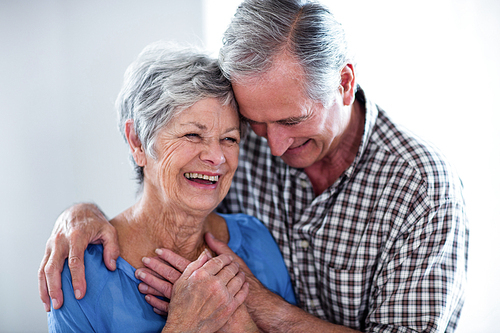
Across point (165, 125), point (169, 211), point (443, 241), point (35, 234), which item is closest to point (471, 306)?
point (443, 241)

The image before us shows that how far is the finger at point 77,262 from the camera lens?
1368mm

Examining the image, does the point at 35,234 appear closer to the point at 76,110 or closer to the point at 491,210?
the point at 76,110

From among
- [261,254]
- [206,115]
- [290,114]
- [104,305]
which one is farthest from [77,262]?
[290,114]

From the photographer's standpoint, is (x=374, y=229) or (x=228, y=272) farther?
(x=374, y=229)

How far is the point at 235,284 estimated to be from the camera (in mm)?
1536

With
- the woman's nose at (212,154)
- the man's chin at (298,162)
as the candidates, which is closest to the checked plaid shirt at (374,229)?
the man's chin at (298,162)

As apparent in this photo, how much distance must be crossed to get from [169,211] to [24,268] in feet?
3.50

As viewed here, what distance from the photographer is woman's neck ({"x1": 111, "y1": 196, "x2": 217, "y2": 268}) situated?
1.59 meters

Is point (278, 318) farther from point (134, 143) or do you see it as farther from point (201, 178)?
point (134, 143)

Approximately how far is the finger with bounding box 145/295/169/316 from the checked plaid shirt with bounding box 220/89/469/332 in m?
0.60

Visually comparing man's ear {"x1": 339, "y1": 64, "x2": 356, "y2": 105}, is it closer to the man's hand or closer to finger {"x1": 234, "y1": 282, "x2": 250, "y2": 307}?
finger {"x1": 234, "y1": 282, "x2": 250, "y2": 307}

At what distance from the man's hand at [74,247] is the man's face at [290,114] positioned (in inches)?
26.6

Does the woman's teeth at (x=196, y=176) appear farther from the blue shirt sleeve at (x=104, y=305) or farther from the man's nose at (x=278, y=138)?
the blue shirt sleeve at (x=104, y=305)

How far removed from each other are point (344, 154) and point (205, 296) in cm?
87
